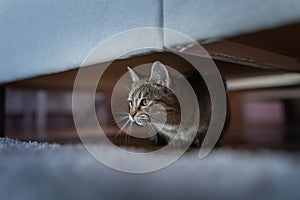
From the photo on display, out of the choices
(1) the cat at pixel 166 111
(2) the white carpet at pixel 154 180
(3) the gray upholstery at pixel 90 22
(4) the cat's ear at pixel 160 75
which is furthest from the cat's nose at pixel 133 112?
(2) the white carpet at pixel 154 180

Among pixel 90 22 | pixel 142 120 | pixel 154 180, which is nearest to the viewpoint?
pixel 154 180

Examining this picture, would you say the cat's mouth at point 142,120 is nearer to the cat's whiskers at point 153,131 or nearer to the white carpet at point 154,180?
the cat's whiskers at point 153,131

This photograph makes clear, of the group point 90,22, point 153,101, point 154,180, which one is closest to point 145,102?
point 153,101

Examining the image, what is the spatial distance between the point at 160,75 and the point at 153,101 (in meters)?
0.08

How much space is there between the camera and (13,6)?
38.7 inches

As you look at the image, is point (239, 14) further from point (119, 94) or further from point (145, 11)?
point (119, 94)

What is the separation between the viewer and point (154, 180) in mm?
452

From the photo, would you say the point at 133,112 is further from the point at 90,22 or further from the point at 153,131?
the point at 90,22

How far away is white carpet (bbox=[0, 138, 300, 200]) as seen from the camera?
1.31ft

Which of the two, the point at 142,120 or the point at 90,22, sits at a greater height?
the point at 90,22

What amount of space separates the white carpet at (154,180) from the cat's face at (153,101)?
0.45 m

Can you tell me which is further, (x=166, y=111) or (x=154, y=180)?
(x=166, y=111)

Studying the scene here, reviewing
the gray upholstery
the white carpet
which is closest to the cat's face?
the gray upholstery

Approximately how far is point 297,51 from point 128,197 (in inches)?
24.3
